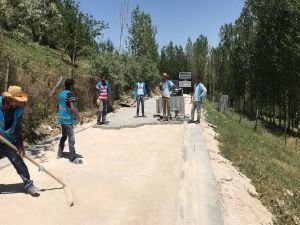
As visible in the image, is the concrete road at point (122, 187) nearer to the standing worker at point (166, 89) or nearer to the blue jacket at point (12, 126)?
the blue jacket at point (12, 126)

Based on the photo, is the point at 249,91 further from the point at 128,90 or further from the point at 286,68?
the point at 128,90

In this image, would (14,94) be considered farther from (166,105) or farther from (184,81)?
(184,81)

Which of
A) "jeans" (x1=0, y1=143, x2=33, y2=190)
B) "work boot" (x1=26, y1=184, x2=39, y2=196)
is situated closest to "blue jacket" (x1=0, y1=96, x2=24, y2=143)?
"jeans" (x1=0, y1=143, x2=33, y2=190)

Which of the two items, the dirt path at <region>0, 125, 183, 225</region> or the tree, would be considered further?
the tree

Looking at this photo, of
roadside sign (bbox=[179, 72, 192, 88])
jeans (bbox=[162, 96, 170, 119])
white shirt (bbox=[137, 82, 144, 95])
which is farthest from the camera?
roadside sign (bbox=[179, 72, 192, 88])

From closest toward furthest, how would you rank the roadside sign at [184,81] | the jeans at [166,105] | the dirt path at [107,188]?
the dirt path at [107,188] < the jeans at [166,105] < the roadside sign at [184,81]

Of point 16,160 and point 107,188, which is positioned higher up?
point 16,160

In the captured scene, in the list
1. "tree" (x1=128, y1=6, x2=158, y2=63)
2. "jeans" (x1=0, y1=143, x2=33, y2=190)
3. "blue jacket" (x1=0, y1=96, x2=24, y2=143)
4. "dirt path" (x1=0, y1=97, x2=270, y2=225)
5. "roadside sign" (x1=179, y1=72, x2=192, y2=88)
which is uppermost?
"tree" (x1=128, y1=6, x2=158, y2=63)

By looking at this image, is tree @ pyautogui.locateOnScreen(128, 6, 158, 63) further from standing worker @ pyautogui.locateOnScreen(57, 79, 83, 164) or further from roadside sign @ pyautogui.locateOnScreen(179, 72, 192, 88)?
standing worker @ pyautogui.locateOnScreen(57, 79, 83, 164)

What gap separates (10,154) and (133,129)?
7.41 m

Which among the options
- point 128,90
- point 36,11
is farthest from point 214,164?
point 128,90

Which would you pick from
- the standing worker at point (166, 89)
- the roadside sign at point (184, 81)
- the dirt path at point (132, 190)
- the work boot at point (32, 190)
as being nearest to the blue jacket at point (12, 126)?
the work boot at point (32, 190)

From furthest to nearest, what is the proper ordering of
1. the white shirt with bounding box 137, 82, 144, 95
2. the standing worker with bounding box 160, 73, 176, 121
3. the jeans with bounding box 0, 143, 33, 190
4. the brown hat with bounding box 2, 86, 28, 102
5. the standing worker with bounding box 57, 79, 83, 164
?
the white shirt with bounding box 137, 82, 144, 95 → the standing worker with bounding box 160, 73, 176, 121 → the standing worker with bounding box 57, 79, 83, 164 → the jeans with bounding box 0, 143, 33, 190 → the brown hat with bounding box 2, 86, 28, 102

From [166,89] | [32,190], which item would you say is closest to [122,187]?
[32,190]
